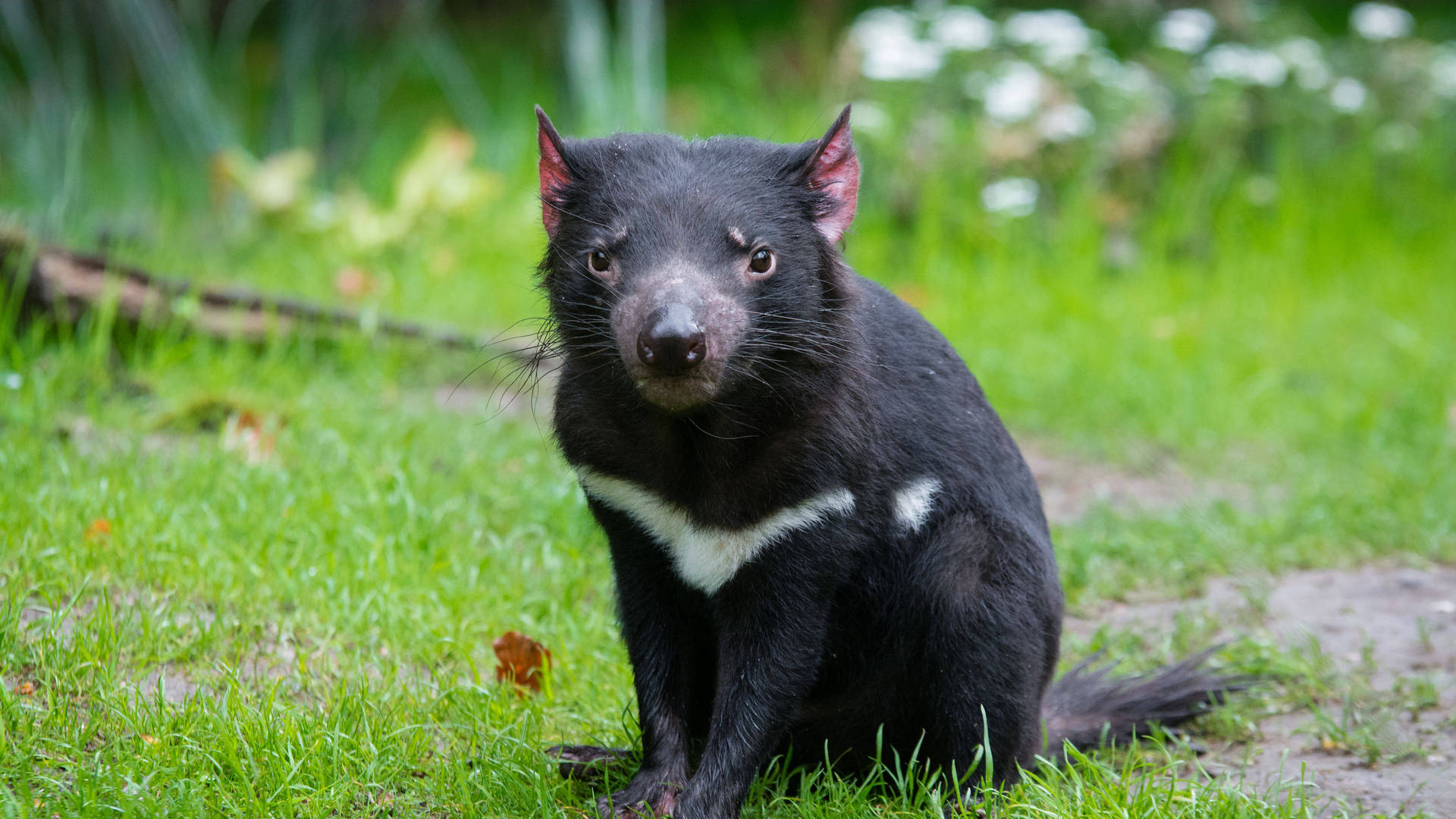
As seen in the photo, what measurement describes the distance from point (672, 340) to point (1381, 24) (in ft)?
23.9

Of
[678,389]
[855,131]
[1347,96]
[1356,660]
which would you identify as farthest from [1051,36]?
[678,389]

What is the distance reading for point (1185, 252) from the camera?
7.09m

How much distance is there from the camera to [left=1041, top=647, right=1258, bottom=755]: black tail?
2.92m

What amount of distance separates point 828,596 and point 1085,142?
5.23 m

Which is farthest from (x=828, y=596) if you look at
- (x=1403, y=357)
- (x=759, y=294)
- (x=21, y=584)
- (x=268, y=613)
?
(x=1403, y=357)

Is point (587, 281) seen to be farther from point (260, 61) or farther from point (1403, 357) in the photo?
point (260, 61)

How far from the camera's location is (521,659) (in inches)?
118

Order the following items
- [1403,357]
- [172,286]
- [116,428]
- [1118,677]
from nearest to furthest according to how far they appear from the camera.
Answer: [1118,677]
[116,428]
[172,286]
[1403,357]

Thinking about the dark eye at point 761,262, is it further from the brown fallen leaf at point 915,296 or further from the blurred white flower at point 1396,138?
the blurred white flower at point 1396,138

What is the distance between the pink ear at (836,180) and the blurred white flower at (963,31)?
16.5ft

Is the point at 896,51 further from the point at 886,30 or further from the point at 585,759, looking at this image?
the point at 585,759

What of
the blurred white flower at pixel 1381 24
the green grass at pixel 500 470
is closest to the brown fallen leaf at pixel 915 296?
the green grass at pixel 500 470

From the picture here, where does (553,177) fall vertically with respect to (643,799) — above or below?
above

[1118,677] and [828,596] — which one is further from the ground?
[828,596]
